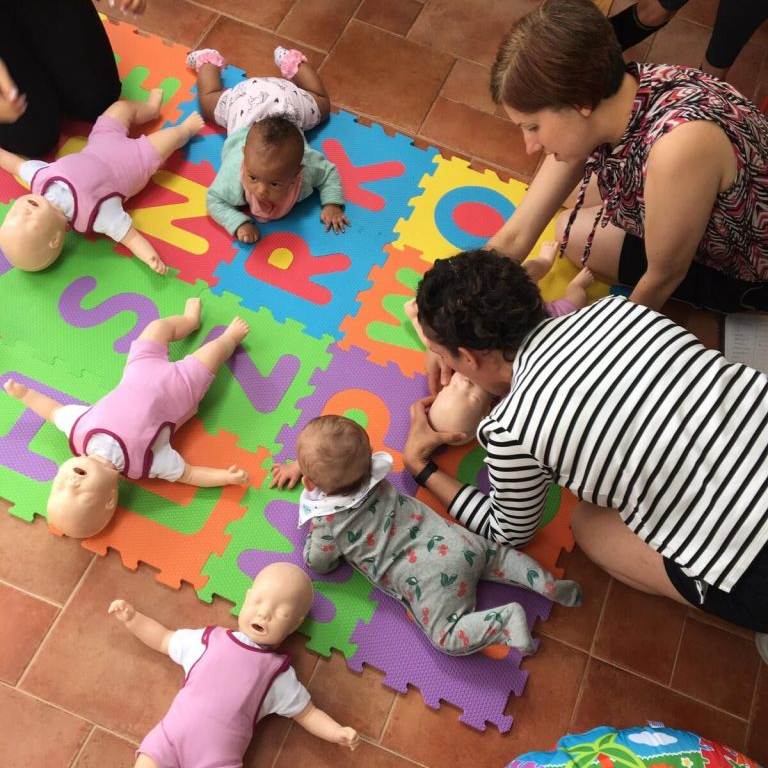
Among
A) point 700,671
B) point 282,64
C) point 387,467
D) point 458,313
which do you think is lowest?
point 700,671

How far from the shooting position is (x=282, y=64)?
2174mm

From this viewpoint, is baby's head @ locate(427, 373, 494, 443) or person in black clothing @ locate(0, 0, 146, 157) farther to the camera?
person in black clothing @ locate(0, 0, 146, 157)

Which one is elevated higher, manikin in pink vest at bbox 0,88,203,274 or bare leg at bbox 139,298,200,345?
manikin in pink vest at bbox 0,88,203,274

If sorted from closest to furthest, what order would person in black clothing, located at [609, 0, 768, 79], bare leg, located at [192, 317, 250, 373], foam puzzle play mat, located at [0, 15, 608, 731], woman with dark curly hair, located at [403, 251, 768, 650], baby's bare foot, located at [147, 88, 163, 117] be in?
woman with dark curly hair, located at [403, 251, 768, 650], foam puzzle play mat, located at [0, 15, 608, 731], bare leg, located at [192, 317, 250, 373], person in black clothing, located at [609, 0, 768, 79], baby's bare foot, located at [147, 88, 163, 117]

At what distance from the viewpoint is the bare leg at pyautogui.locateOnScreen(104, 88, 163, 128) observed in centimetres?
202

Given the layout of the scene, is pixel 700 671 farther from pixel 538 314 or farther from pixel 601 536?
pixel 538 314

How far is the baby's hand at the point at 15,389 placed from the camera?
1643 mm

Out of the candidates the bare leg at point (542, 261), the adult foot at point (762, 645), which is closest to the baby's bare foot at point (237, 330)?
the bare leg at point (542, 261)

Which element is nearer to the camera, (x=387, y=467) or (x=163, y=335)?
(x=387, y=467)

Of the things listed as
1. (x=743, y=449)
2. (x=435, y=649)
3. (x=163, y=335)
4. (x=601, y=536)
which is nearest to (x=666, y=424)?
(x=743, y=449)

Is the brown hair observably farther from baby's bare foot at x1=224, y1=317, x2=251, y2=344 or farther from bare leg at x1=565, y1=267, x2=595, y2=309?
baby's bare foot at x1=224, y1=317, x2=251, y2=344

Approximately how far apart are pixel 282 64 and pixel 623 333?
1.38 metres

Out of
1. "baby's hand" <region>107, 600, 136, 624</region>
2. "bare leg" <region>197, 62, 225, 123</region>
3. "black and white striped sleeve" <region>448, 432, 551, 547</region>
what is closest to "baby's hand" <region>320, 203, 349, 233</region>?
"bare leg" <region>197, 62, 225, 123</region>

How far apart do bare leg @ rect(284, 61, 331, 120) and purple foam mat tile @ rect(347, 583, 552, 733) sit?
1.32 m
